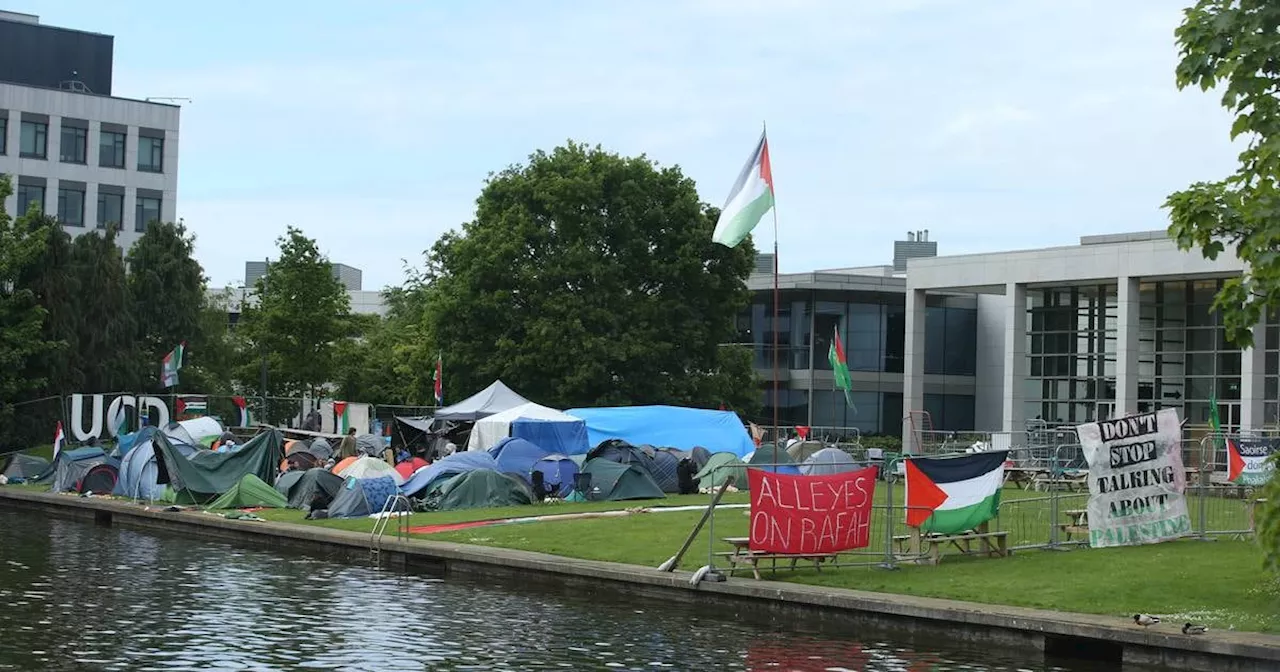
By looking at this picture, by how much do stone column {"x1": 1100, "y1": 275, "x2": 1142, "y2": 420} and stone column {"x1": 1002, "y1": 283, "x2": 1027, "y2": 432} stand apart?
502 cm

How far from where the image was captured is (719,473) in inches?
1794

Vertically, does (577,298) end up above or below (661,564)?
above

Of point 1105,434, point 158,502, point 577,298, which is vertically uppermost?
point 577,298

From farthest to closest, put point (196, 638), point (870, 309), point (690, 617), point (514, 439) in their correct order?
point (870, 309) → point (514, 439) → point (690, 617) → point (196, 638)

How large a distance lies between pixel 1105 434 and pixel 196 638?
1528 centimetres

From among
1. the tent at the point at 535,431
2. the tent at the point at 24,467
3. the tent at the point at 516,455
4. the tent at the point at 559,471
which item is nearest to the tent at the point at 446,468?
the tent at the point at 516,455

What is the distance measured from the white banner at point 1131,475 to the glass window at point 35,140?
76.9 metres

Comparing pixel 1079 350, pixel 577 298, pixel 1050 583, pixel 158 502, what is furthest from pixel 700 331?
pixel 1050 583

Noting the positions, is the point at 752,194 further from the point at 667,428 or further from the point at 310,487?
the point at 667,428

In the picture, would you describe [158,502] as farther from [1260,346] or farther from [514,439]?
[1260,346]

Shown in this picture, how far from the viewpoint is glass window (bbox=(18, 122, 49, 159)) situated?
294 feet

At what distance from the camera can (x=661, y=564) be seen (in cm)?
2628

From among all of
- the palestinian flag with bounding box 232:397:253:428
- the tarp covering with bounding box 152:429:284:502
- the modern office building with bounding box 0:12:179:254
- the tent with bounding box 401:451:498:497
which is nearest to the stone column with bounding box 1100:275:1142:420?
the tent with bounding box 401:451:498:497

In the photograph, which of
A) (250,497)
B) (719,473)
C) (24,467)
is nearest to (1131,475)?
(719,473)
